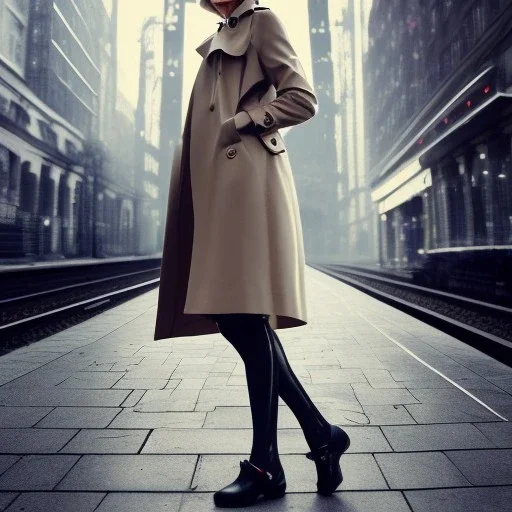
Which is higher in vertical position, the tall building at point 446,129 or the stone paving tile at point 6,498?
the tall building at point 446,129

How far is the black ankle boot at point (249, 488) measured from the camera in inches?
62.2

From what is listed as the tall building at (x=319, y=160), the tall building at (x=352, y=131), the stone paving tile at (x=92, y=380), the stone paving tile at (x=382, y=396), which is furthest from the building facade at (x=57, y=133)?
the tall building at (x=319, y=160)

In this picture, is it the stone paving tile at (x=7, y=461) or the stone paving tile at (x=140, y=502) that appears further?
the stone paving tile at (x=7, y=461)

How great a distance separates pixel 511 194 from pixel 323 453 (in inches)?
491

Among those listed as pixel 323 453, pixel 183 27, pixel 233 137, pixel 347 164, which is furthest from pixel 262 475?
pixel 183 27

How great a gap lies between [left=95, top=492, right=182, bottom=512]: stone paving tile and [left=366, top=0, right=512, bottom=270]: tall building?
326 inches

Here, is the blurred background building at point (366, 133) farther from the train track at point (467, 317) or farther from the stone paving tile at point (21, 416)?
the stone paving tile at point (21, 416)

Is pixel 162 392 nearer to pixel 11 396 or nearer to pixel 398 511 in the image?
pixel 11 396

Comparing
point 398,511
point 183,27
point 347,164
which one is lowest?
point 398,511

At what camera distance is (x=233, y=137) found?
64.7 inches

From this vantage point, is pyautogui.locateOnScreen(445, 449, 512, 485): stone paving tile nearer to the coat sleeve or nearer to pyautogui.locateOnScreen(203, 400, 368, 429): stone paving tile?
pyautogui.locateOnScreen(203, 400, 368, 429): stone paving tile

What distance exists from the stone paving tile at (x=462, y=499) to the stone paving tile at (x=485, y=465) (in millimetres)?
71

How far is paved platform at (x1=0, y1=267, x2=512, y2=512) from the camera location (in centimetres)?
167

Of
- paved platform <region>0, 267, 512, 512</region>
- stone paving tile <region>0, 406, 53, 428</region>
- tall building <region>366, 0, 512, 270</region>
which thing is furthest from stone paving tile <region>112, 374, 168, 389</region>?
tall building <region>366, 0, 512, 270</region>
